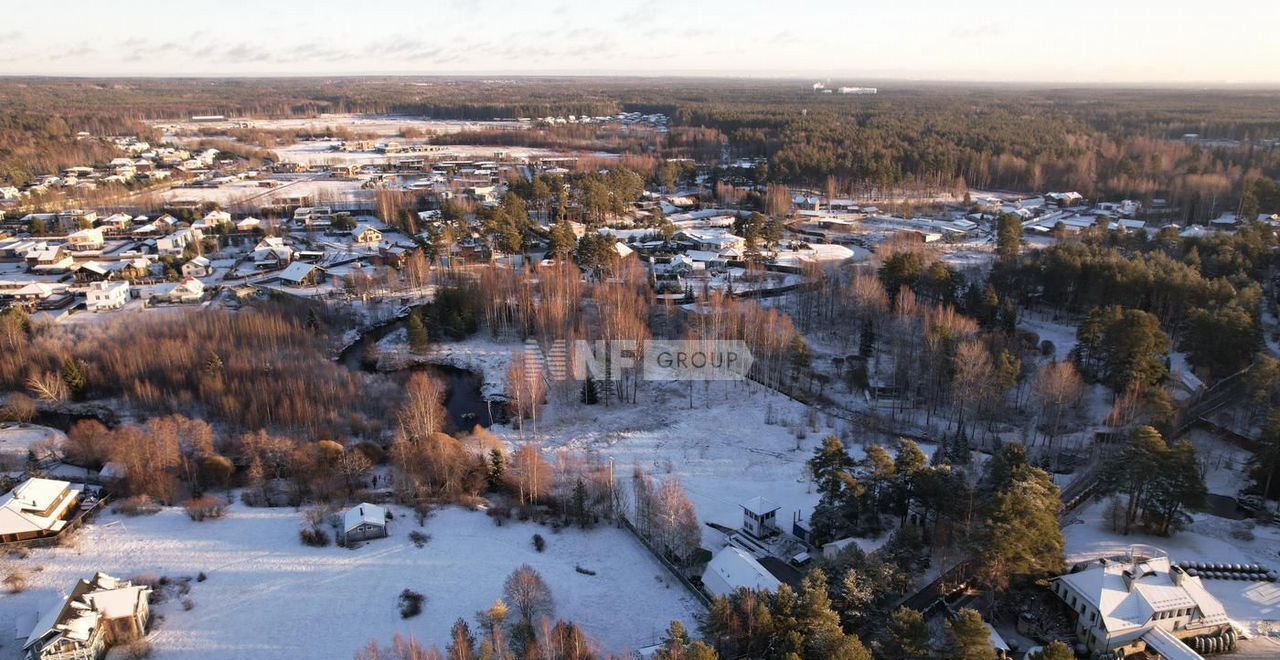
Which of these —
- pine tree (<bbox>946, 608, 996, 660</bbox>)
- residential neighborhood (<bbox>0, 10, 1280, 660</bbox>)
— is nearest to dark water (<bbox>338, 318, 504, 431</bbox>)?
residential neighborhood (<bbox>0, 10, 1280, 660</bbox>)

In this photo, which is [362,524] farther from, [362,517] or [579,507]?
[579,507]

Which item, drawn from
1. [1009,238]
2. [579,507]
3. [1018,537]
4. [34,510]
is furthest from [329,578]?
[1009,238]

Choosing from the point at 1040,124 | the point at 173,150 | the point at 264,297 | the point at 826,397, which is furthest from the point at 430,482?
the point at 1040,124

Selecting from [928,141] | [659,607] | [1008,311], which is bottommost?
[659,607]

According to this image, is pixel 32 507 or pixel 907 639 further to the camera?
pixel 32 507

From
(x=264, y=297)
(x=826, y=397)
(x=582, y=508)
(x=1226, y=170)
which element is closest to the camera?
(x=582, y=508)

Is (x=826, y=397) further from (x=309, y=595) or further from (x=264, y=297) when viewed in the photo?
(x=264, y=297)
